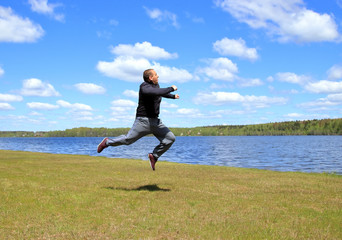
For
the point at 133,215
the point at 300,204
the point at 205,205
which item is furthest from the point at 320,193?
the point at 133,215

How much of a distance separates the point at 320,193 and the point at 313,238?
17.1ft

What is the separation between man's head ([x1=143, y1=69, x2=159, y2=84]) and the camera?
31.9 ft

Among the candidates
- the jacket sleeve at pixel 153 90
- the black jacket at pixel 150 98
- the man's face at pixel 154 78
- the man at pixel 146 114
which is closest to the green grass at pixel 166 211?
the man at pixel 146 114

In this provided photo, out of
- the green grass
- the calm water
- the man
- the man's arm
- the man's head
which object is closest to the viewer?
the green grass

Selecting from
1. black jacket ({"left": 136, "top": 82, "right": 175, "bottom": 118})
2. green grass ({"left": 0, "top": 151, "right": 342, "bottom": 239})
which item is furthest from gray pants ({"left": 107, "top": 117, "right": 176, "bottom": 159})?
green grass ({"left": 0, "top": 151, "right": 342, "bottom": 239})

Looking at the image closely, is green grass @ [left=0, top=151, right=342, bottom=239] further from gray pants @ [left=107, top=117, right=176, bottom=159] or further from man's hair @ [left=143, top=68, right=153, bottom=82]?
man's hair @ [left=143, top=68, right=153, bottom=82]

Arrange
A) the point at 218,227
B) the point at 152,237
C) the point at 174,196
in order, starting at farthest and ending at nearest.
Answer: the point at 174,196, the point at 218,227, the point at 152,237

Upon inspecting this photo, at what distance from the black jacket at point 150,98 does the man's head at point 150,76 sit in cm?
13

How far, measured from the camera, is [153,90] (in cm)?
926

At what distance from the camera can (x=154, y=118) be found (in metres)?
9.94

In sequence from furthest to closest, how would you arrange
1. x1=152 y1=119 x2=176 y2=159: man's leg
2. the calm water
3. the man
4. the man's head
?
the calm water
x1=152 y1=119 x2=176 y2=159: man's leg
the man's head
the man

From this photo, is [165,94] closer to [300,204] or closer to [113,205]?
[113,205]

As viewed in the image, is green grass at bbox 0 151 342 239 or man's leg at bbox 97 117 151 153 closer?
green grass at bbox 0 151 342 239

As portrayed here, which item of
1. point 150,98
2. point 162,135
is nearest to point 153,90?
point 150,98
